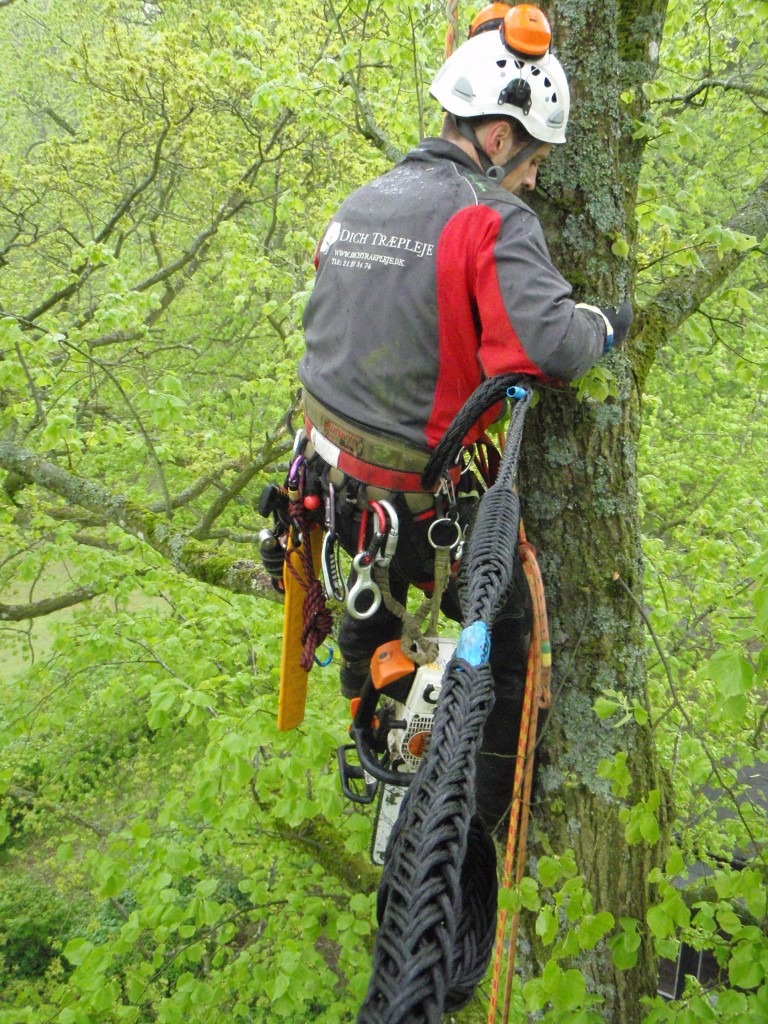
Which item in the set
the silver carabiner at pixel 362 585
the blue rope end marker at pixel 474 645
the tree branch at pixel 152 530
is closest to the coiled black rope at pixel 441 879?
the blue rope end marker at pixel 474 645

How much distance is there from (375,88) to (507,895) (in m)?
6.02

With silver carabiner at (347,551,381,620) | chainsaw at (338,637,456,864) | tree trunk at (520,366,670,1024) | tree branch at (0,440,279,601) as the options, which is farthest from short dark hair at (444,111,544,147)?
tree branch at (0,440,279,601)

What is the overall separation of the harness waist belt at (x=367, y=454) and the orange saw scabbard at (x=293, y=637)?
48cm

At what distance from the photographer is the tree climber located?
190cm

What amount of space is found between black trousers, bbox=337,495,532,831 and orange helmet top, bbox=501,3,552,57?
1.32 meters

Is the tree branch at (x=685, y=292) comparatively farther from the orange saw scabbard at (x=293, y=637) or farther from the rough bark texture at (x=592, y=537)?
the orange saw scabbard at (x=293, y=637)

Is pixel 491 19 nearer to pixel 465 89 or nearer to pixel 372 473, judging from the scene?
pixel 465 89

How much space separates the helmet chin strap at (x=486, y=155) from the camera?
2.20 meters

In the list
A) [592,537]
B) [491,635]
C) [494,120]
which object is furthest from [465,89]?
[491,635]

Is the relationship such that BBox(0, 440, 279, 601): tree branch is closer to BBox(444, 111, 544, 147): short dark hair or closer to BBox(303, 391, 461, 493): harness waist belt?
BBox(303, 391, 461, 493): harness waist belt

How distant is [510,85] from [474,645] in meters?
1.77

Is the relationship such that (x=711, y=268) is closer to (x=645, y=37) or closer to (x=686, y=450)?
(x=645, y=37)

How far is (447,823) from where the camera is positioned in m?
0.81

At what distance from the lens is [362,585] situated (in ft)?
7.42
